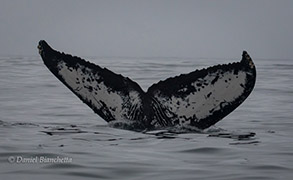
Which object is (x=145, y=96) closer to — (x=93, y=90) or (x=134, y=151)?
(x=93, y=90)

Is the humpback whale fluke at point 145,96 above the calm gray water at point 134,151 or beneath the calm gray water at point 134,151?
above

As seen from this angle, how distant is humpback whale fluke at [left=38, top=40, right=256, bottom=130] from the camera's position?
26.1ft

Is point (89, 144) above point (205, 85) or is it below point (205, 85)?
below

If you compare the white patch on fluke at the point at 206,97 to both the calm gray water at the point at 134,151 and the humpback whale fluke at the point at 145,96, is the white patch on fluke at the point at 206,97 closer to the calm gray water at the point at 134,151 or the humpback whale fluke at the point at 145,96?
the humpback whale fluke at the point at 145,96

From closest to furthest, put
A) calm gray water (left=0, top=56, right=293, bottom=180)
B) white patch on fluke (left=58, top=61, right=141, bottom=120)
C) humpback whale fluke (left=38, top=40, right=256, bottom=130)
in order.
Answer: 1. calm gray water (left=0, top=56, right=293, bottom=180)
2. humpback whale fluke (left=38, top=40, right=256, bottom=130)
3. white patch on fluke (left=58, top=61, right=141, bottom=120)

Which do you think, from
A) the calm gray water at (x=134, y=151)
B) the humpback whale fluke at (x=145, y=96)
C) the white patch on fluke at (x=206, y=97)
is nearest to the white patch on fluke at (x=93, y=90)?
the humpback whale fluke at (x=145, y=96)

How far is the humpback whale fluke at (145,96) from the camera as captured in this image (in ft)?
26.1

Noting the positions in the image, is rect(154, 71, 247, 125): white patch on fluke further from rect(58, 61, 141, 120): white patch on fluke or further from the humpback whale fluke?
rect(58, 61, 141, 120): white patch on fluke

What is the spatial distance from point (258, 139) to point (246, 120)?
256 centimetres

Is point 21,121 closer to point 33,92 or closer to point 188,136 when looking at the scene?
point 188,136

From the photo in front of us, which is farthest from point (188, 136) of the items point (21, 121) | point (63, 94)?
point (63, 94)

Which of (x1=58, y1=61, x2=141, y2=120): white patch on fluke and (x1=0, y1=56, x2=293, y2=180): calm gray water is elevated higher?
(x1=58, y1=61, x2=141, y2=120): white patch on fluke

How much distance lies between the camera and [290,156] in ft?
24.2

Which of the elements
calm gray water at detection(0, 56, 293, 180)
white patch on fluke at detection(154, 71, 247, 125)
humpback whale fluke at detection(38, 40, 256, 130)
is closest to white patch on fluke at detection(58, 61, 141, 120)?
humpback whale fluke at detection(38, 40, 256, 130)
